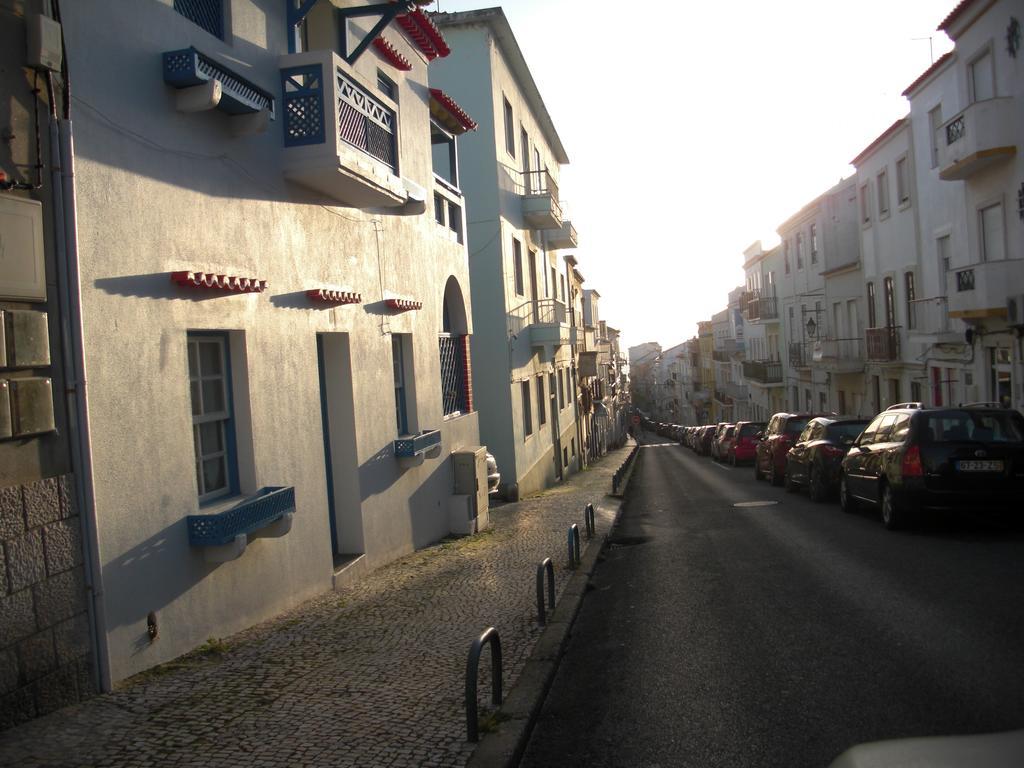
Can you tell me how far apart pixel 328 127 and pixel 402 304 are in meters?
3.47

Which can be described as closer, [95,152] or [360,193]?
[95,152]

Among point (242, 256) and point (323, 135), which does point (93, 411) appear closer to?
point (242, 256)

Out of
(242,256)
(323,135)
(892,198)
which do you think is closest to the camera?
(242,256)

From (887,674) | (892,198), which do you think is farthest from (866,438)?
(892,198)

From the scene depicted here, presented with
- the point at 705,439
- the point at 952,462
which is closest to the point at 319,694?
the point at 952,462

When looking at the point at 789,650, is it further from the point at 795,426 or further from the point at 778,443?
the point at 795,426

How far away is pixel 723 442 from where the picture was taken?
3569cm

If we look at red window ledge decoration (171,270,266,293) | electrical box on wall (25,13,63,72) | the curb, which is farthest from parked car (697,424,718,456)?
electrical box on wall (25,13,63,72)

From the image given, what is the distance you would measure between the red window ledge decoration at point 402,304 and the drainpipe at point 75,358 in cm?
578

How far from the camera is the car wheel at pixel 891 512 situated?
11469 millimetres

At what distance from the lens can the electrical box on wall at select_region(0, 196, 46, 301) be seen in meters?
4.69

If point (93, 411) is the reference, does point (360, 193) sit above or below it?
above

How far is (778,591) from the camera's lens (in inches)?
331

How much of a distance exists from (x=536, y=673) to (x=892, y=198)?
24.0 meters
